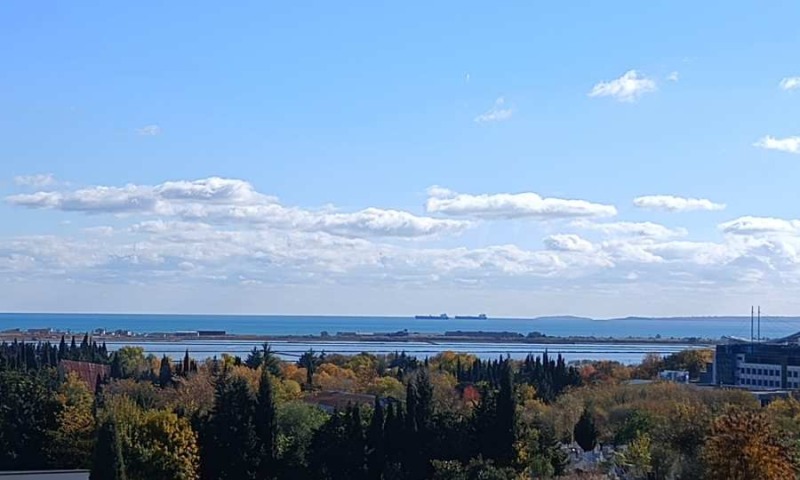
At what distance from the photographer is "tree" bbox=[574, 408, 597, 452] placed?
3697 cm

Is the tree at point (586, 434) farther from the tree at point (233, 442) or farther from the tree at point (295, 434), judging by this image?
the tree at point (233, 442)

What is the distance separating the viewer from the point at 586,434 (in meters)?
37.2

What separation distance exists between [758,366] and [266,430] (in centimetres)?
4489

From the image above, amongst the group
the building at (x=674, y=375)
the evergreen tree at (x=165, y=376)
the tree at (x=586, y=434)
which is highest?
the building at (x=674, y=375)

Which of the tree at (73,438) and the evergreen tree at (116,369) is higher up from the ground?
the evergreen tree at (116,369)

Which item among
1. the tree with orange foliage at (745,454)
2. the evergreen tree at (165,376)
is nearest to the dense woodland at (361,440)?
the tree with orange foliage at (745,454)

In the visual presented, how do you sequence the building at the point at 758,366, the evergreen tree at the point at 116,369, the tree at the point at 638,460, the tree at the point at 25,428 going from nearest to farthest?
1. the tree at the point at 638,460
2. the tree at the point at 25,428
3. the evergreen tree at the point at 116,369
4. the building at the point at 758,366

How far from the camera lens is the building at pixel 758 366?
6462 centimetres

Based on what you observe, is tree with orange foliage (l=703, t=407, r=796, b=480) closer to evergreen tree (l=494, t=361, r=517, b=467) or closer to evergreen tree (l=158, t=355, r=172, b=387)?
evergreen tree (l=494, t=361, r=517, b=467)

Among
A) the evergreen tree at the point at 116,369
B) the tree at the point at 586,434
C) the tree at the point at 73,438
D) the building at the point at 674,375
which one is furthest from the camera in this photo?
the building at the point at 674,375

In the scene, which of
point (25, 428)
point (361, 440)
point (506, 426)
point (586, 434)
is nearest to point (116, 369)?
point (25, 428)

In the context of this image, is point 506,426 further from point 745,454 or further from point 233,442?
point 745,454

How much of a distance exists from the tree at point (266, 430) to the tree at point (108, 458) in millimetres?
4810

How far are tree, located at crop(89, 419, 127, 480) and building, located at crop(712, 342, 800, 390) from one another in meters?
45.7
